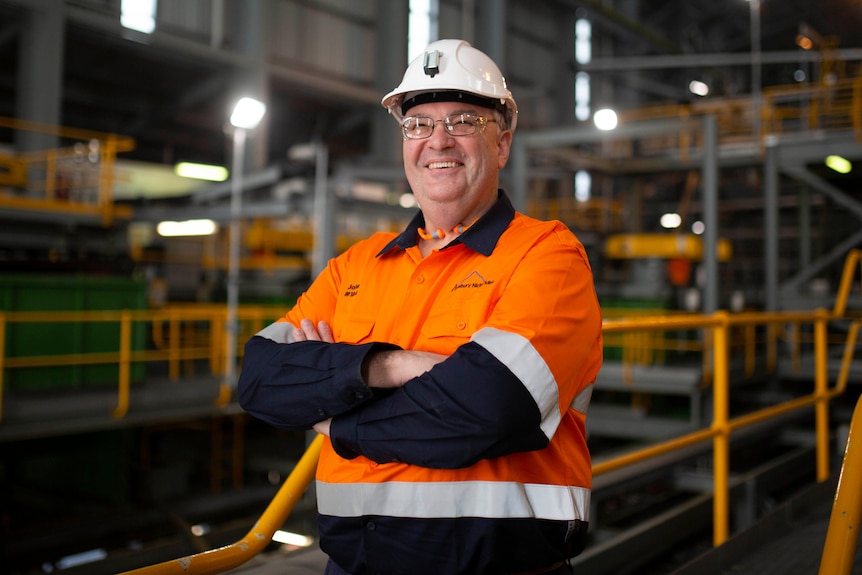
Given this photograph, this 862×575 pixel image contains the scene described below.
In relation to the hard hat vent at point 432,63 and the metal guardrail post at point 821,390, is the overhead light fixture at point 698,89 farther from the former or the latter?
the hard hat vent at point 432,63

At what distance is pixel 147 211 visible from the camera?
11.8 m

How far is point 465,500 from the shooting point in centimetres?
162

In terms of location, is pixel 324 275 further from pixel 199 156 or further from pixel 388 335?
pixel 199 156

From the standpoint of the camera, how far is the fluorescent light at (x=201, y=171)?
2119 cm

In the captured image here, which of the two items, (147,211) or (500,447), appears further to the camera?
(147,211)

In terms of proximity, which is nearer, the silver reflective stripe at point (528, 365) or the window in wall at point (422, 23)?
the silver reflective stripe at point (528, 365)

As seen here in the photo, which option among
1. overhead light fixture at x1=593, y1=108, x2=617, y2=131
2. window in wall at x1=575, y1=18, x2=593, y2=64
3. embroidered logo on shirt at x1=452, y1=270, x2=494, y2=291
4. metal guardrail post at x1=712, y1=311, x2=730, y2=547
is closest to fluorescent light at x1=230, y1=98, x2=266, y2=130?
overhead light fixture at x1=593, y1=108, x2=617, y2=131

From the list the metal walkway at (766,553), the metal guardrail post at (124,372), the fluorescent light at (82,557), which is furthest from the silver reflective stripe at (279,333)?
the metal guardrail post at (124,372)

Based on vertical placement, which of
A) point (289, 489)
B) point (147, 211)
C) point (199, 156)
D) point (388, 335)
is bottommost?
point (289, 489)

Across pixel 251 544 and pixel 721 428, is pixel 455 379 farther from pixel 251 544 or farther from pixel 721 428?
pixel 721 428

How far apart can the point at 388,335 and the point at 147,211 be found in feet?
36.1

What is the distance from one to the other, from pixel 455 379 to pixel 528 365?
0.55 ft

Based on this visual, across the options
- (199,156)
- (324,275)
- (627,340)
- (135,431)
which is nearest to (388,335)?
(324,275)

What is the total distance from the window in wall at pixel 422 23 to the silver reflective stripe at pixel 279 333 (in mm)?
17648
